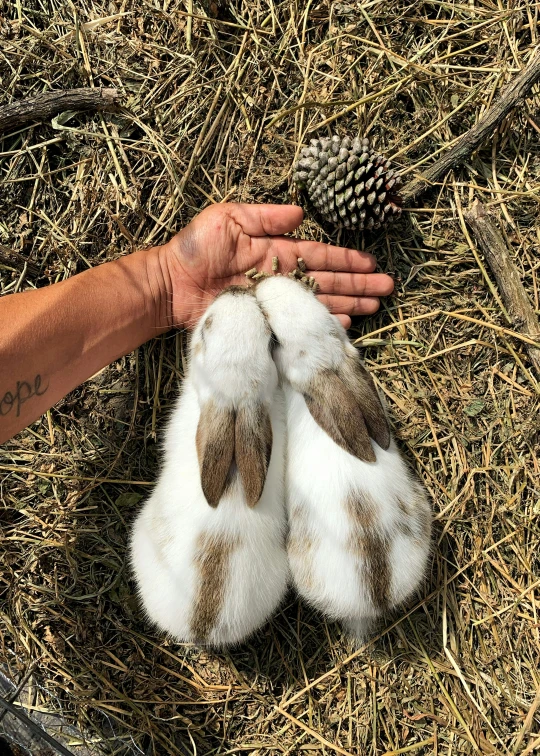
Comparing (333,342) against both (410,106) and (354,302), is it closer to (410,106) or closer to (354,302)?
(354,302)

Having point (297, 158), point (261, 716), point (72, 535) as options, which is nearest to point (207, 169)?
point (297, 158)

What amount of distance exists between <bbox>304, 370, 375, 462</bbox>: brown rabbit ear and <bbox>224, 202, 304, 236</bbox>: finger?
81cm

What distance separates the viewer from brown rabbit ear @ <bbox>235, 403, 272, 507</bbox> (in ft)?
7.52

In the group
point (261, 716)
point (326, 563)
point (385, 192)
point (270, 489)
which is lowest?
point (261, 716)

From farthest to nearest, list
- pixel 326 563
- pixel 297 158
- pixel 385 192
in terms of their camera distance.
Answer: pixel 297 158 < pixel 385 192 < pixel 326 563

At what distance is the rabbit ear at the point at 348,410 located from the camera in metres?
2.37

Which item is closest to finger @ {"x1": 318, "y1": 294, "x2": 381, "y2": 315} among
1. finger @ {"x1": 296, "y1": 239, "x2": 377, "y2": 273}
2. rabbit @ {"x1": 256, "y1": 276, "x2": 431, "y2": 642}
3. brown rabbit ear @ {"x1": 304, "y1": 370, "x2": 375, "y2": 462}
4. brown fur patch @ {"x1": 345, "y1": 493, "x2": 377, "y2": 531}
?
finger @ {"x1": 296, "y1": 239, "x2": 377, "y2": 273}

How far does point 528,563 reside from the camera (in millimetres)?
2875

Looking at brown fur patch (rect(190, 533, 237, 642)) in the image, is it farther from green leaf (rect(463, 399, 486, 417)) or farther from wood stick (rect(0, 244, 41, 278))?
wood stick (rect(0, 244, 41, 278))

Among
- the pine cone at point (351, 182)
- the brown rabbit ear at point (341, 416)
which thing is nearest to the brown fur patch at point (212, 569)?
the brown rabbit ear at point (341, 416)

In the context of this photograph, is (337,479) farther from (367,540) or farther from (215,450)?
(215,450)

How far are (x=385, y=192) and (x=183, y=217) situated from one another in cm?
101

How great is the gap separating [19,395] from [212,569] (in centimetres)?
109

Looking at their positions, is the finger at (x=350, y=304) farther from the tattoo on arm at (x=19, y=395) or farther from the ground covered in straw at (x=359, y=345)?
the tattoo on arm at (x=19, y=395)
